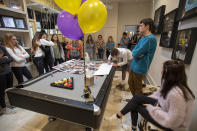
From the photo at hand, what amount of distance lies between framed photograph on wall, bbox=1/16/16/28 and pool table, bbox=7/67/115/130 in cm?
170

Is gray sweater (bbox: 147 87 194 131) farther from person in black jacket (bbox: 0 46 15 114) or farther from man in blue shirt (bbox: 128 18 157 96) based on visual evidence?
person in black jacket (bbox: 0 46 15 114)

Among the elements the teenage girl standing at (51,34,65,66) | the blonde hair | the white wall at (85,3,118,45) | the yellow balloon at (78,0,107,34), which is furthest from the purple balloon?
the white wall at (85,3,118,45)

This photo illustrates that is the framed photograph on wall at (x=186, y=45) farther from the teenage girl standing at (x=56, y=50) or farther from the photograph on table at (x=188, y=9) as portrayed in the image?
the teenage girl standing at (x=56, y=50)

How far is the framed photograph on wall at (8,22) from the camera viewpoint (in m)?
1.98

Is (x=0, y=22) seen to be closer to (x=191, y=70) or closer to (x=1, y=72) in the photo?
(x=1, y=72)

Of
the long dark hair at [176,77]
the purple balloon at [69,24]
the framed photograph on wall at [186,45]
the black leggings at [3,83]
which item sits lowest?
the black leggings at [3,83]

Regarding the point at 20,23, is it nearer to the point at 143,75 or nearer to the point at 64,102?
the point at 64,102

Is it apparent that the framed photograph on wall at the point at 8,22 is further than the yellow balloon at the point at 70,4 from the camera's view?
Yes

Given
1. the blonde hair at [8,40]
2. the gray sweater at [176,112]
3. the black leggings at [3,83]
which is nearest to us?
the gray sweater at [176,112]

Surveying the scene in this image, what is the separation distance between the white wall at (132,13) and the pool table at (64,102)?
4546mm

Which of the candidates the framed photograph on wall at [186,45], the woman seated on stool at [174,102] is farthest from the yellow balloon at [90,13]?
the framed photograph on wall at [186,45]

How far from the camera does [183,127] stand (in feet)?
2.55

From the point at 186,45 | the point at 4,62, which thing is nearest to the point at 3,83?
the point at 4,62

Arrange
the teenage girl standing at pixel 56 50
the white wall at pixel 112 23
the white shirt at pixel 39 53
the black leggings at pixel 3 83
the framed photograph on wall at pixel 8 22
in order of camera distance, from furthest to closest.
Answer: the white wall at pixel 112 23 → the teenage girl standing at pixel 56 50 → the white shirt at pixel 39 53 → the framed photograph on wall at pixel 8 22 → the black leggings at pixel 3 83
